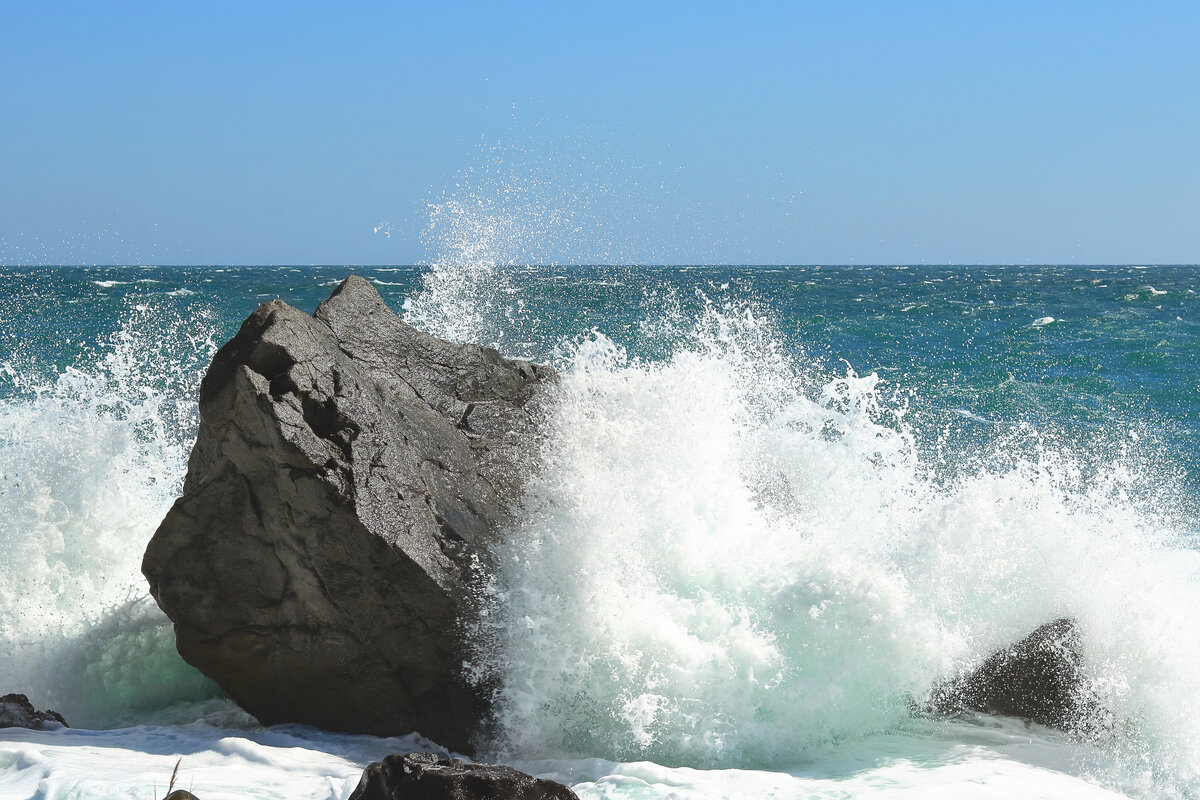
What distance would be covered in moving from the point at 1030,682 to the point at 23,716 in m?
4.51

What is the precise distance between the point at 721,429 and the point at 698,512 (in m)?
0.52

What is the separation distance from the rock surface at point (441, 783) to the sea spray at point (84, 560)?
2.19 metres

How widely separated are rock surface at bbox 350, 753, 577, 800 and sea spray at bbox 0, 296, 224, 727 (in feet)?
7.18

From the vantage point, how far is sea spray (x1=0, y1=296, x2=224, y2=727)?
504 cm

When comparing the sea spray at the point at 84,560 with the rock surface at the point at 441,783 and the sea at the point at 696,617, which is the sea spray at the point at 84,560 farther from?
the rock surface at the point at 441,783

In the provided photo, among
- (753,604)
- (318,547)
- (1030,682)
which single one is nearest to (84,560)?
(318,547)

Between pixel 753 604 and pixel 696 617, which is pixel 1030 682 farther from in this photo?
pixel 696 617

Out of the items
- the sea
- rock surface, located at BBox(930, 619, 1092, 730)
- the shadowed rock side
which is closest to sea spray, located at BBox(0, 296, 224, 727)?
the sea

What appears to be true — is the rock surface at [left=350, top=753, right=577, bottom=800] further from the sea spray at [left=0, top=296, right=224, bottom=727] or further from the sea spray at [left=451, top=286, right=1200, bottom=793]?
the sea spray at [left=0, top=296, right=224, bottom=727]

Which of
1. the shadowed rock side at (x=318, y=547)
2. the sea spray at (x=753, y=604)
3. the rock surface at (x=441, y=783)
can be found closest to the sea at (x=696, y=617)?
the sea spray at (x=753, y=604)

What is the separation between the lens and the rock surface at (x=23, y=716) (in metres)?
4.36

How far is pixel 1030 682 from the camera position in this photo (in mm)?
4668

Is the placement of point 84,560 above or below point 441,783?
below

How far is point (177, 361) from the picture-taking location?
546 inches
